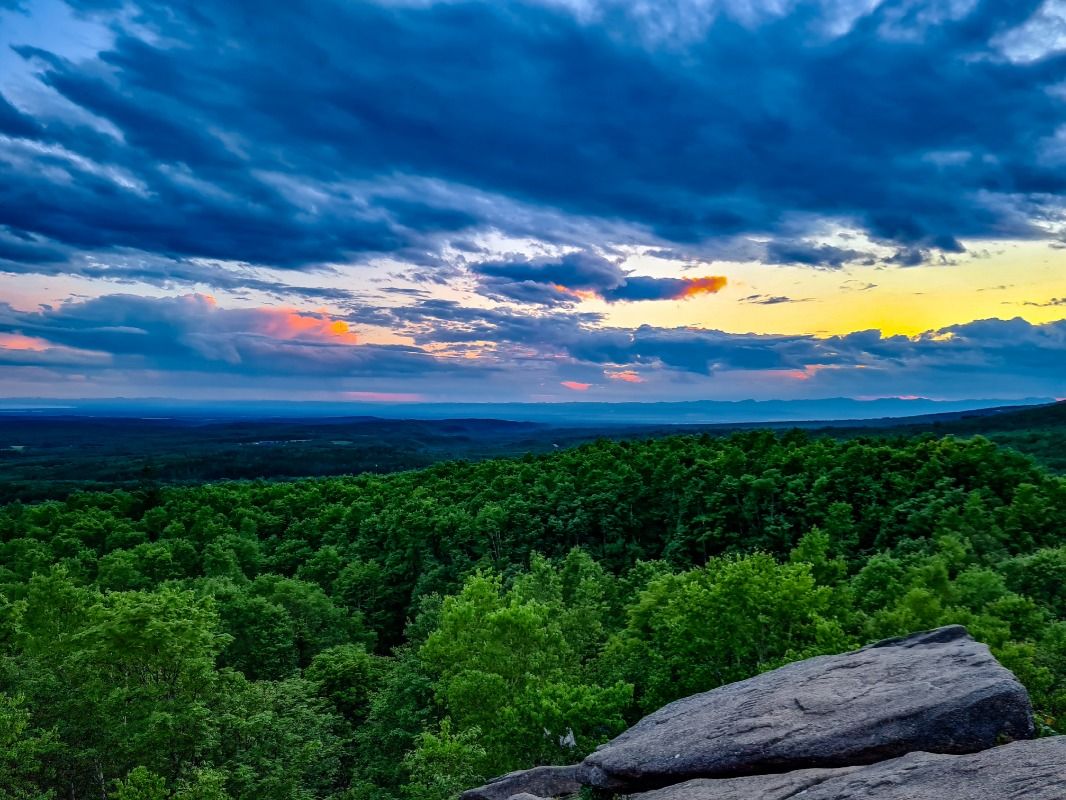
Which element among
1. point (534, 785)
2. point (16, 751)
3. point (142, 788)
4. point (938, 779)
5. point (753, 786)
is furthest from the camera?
point (16, 751)

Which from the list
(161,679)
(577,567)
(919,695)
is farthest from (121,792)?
(577,567)

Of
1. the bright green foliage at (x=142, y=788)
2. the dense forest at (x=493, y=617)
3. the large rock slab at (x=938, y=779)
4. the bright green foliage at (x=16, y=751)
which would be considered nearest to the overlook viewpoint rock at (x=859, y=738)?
the large rock slab at (x=938, y=779)

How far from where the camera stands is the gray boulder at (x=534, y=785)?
93.9ft

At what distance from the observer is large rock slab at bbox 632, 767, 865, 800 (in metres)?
19.2

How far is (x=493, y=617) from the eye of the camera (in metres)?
39.8

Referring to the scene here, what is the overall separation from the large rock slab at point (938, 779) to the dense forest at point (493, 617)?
10263mm

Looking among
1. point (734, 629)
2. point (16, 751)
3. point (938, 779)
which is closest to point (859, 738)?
point (938, 779)

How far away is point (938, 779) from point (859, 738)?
306 cm

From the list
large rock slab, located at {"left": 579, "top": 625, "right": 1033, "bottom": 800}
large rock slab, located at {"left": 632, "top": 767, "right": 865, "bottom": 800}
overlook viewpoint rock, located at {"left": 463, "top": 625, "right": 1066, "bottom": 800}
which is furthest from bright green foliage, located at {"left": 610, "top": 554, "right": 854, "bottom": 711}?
large rock slab, located at {"left": 632, "top": 767, "right": 865, "bottom": 800}

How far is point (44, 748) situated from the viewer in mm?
33125

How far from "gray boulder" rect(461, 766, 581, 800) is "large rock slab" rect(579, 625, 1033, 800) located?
3.25 m

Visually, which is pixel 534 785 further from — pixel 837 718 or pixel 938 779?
pixel 938 779

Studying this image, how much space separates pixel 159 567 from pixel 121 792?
2015 inches

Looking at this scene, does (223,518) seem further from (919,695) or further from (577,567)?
(919,695)
